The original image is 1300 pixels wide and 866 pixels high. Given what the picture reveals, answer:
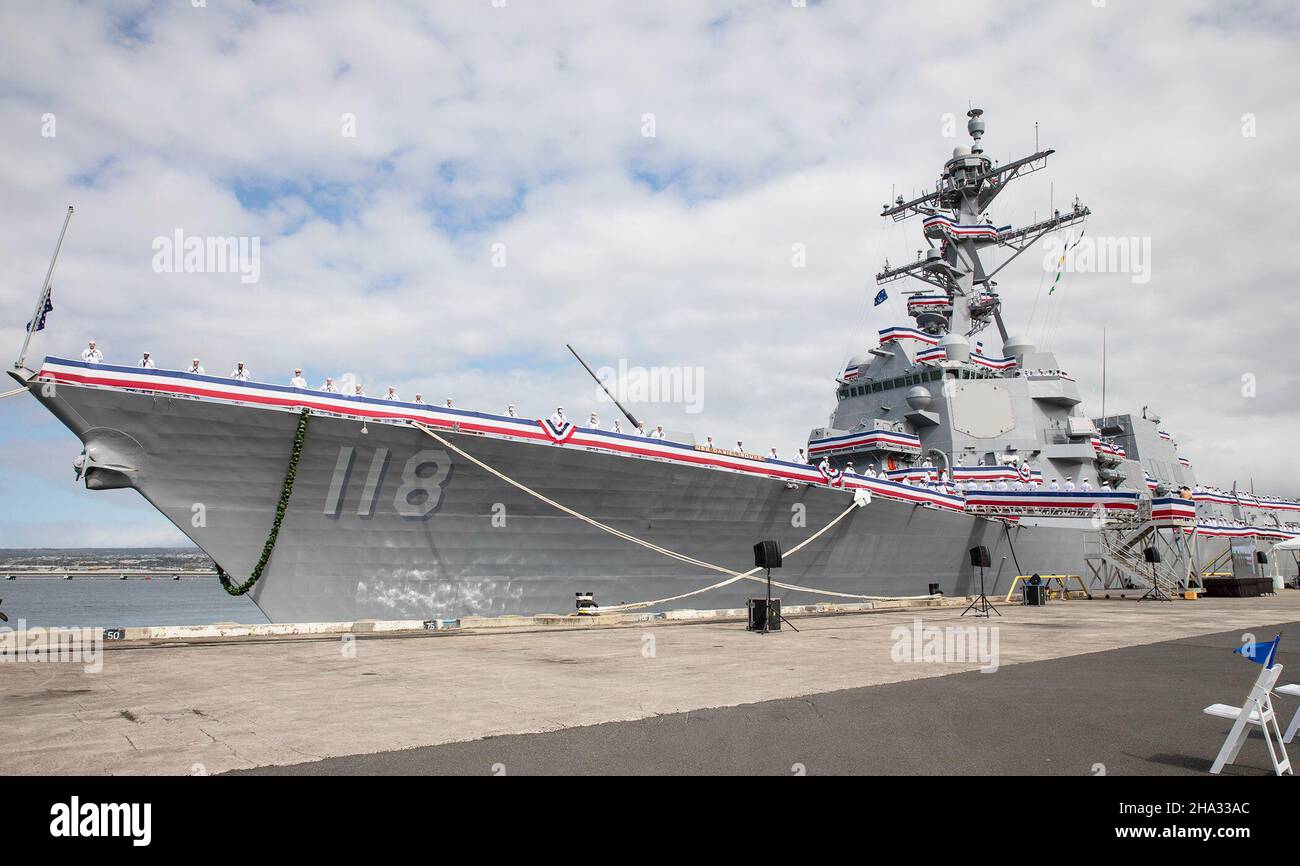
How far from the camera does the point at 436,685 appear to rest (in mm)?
8391

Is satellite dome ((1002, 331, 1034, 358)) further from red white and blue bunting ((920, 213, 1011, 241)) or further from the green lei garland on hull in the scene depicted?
the green lei garland on hull

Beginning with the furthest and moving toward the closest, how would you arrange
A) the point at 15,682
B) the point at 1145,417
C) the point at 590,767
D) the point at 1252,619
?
the point at 1145,417, the point at 1252,619, the point at 15,682, the point at 590,767

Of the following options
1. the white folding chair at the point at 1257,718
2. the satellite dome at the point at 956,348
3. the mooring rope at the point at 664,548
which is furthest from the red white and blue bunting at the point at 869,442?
the white folding chair at the point at 1257,718

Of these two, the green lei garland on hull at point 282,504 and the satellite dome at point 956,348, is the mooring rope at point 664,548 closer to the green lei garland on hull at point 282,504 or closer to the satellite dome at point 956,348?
the green lei garland on hull at point 282,504

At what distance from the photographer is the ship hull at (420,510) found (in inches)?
516

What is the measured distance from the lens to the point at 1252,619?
19.1 m

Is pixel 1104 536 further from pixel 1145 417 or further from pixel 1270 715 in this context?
pixel 1270 715

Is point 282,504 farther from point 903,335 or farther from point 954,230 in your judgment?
point 954,230

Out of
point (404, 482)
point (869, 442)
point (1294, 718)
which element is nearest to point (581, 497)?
point (404, 482)

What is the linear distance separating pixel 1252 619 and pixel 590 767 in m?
20.8

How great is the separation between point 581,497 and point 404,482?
364 centimetres
